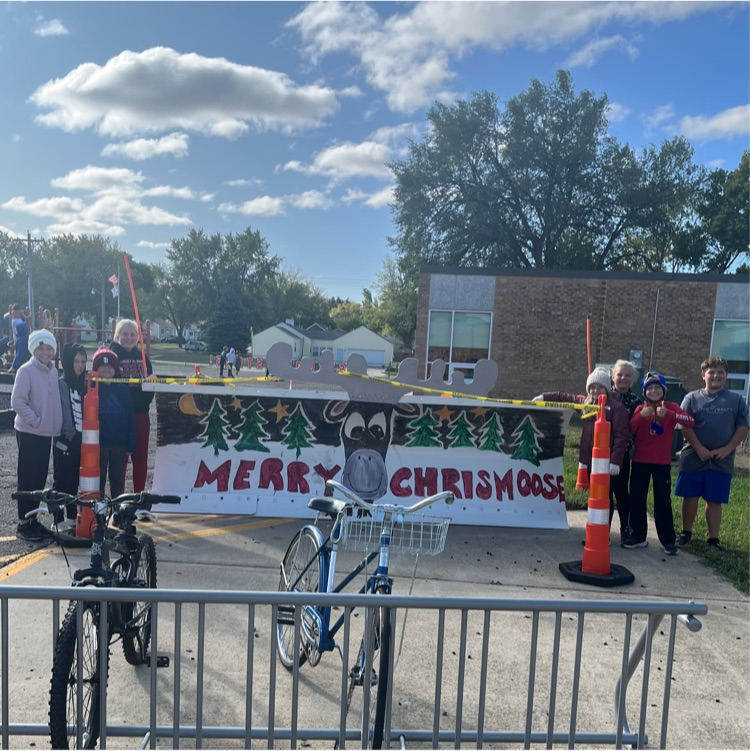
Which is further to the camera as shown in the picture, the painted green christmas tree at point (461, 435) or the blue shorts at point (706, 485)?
the painted green christmas tree at point (461, 435)

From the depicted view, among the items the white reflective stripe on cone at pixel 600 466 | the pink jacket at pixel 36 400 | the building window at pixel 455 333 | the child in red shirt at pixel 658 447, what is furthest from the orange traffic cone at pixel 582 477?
the building window at pixel 455 333

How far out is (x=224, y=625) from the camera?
408 cm

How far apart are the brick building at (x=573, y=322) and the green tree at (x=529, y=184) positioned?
17189 mm

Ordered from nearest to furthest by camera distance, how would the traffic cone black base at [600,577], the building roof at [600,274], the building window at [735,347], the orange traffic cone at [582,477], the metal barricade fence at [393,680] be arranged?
the metal barricade fence at [393,680] → the traffic cone black base at [600,577] → the orange traffic cone at [582,477] → the building window at [735,347] → the building roof at [600,274]

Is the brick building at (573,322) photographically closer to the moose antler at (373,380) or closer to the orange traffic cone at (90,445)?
the moose antler at (373,380)

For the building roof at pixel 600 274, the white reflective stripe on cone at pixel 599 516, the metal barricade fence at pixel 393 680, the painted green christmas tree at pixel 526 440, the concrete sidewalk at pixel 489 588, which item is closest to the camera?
the metal barricade fence at pixel 393 680

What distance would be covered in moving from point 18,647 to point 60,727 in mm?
1407

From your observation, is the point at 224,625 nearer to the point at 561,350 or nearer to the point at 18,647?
the point at 18,647

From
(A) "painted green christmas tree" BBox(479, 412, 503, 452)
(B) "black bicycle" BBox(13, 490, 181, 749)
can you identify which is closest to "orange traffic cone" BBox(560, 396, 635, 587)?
(A) "painted green christmas tree" BBox(479, 412, 503, 452)

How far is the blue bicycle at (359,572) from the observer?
2.64 meters

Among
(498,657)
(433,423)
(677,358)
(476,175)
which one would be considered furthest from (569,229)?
(498,657)

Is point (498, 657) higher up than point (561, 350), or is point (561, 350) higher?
point (561, 350)

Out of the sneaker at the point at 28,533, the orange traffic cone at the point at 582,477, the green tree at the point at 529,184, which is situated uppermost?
the green tree at the point at 529,184

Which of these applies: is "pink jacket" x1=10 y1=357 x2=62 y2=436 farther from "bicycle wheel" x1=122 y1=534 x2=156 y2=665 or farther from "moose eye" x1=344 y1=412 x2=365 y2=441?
"moose eye" x1=344 y1=412 x2=365 y2=441
